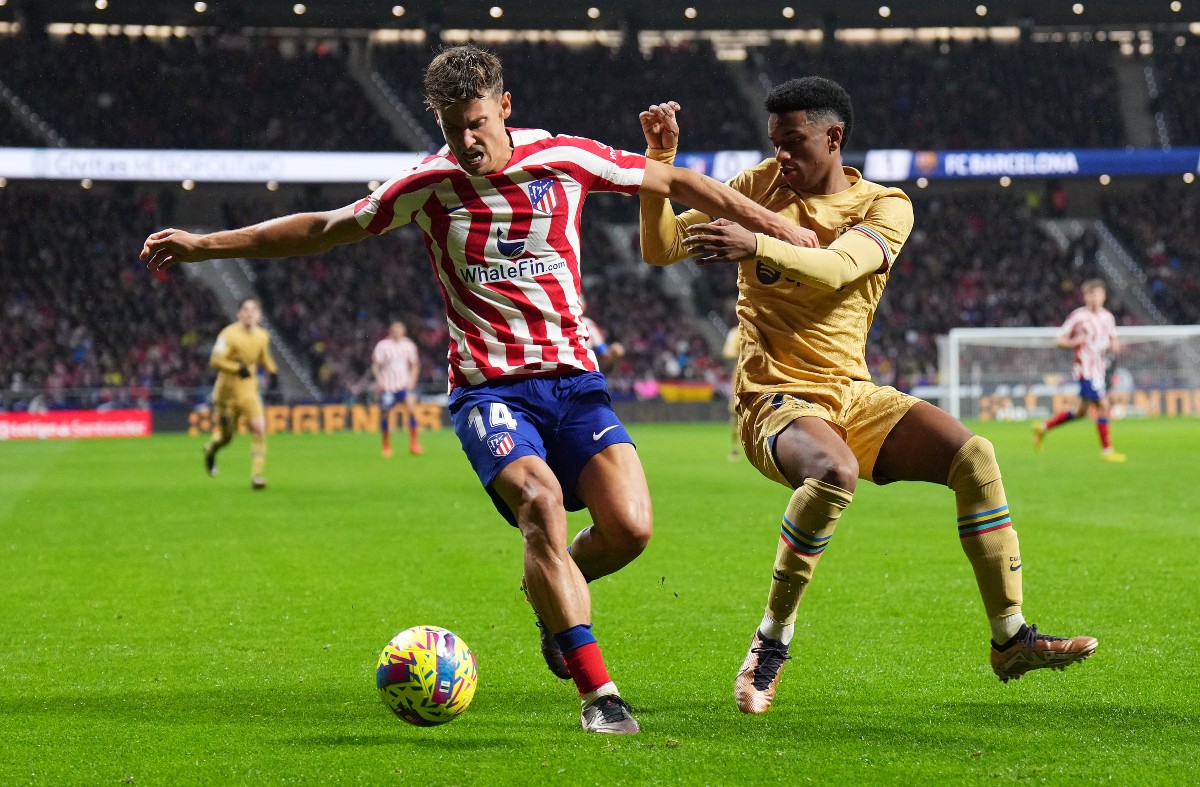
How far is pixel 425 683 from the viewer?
175 inches

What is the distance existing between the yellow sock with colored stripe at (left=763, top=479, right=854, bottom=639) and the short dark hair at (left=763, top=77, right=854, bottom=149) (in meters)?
1.47

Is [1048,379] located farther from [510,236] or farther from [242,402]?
[510,236]

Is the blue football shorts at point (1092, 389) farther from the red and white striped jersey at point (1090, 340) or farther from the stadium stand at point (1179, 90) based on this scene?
the stadium stand at point (1179, 90)

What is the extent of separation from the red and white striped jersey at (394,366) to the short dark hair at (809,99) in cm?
1741

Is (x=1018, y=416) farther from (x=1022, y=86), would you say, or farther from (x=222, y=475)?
(x=222, y=475)

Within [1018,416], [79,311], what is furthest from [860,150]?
[79,311]

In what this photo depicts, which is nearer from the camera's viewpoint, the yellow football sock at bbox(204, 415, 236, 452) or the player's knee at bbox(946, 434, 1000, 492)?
the player's knee at bbox(946, 434, 1000, 492)

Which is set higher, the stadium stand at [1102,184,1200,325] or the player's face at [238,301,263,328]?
the stadium stand at [1102,184,1200,325]

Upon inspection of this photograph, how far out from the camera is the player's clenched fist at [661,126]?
16.7 feet

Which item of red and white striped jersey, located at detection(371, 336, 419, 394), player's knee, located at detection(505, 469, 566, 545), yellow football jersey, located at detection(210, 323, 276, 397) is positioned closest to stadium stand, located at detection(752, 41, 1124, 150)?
red and white striped jersey, located at detection(371, 336, 419, 394)

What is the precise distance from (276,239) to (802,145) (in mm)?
2035

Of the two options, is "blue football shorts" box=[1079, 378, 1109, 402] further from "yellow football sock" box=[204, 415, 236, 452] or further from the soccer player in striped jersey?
the soccer player in striped jersey

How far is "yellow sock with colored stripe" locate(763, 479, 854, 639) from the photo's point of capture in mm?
4785

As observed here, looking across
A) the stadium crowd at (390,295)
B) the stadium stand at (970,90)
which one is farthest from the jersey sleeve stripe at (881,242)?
the stadium stand at (970,90)
